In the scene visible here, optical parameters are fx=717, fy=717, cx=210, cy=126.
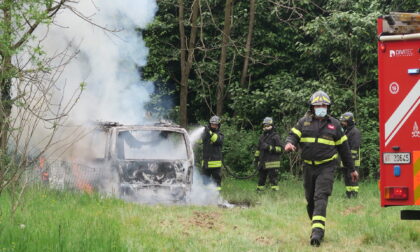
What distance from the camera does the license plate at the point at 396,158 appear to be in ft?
25.0

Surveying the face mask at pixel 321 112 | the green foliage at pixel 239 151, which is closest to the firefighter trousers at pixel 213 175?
the green foliage at pixel 239 151

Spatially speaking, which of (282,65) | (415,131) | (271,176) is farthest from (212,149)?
(282,65)

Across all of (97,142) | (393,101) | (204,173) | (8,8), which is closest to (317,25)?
(204,173)

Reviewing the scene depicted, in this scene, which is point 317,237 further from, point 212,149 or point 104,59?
point 104,59

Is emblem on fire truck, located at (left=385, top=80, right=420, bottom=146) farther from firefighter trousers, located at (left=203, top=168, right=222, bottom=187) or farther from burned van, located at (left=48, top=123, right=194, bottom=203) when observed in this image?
firefighter trousers, located at (left=203, top=168, right=222, bottom=187)

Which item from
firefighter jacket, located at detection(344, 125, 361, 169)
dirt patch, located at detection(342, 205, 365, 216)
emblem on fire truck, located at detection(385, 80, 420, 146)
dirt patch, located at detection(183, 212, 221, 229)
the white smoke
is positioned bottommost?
dirt patch, located at detection(183, 212, 221, 229)

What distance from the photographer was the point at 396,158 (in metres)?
7.68

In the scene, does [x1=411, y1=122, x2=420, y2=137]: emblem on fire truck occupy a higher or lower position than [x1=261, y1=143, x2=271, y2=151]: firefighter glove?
lower

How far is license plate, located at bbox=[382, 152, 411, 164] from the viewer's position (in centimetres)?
762

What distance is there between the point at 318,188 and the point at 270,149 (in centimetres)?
731

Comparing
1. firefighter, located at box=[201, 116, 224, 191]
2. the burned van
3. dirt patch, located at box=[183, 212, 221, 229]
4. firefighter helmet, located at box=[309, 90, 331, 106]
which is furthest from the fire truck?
firefighter, located at box=[201, 116, 224, 191]

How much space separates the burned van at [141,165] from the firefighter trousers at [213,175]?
212 cm

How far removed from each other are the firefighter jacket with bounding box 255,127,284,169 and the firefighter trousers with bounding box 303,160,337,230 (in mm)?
6958

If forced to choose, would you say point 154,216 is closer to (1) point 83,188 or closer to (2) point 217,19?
(1) point 83,188
